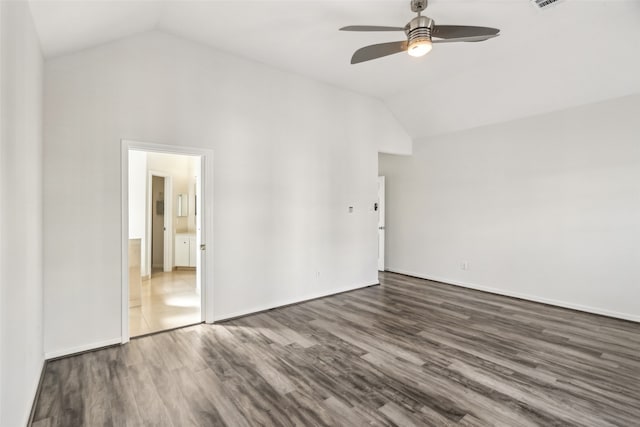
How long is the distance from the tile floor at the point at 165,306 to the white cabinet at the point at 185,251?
0.78 meters

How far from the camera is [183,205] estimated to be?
306 inches

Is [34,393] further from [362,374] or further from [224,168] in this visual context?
[224,168]

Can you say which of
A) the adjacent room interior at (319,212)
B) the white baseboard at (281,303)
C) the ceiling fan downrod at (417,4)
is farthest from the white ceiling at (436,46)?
the white baseboard at (281,303)

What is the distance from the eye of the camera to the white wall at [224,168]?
9.96ft

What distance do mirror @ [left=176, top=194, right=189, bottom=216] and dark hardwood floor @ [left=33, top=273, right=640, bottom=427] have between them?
183 inches

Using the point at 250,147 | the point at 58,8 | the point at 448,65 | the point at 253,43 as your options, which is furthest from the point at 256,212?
the point at 448,65

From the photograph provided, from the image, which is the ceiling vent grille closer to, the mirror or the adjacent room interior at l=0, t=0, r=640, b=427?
the adjacent room interior at l=0, t=0, r=640, b=427

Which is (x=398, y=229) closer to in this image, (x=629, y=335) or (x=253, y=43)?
(x=629, y=335)

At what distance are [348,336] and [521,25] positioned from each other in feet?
12.9

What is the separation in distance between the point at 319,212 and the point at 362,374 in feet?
8.95

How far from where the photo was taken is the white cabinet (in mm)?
7191

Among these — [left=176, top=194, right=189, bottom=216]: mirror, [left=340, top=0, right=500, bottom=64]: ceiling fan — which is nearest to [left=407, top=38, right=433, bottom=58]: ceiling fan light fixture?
[left=340, top=0, right=500, bottom=64]: ceiling fan

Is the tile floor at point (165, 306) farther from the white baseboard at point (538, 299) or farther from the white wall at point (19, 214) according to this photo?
the white baseboard at point (538, 299)

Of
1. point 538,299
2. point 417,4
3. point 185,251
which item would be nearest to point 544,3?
point 417,4
